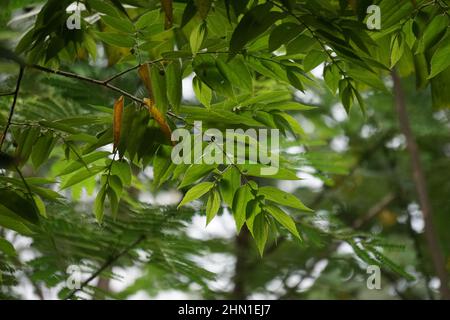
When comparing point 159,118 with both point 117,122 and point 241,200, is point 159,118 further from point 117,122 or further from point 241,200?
point 241,200

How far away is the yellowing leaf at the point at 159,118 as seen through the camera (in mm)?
1003

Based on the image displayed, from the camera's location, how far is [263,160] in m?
1.14

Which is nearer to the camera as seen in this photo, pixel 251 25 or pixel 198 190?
pixel 251 25

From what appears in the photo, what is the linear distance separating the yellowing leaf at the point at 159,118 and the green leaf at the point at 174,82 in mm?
29

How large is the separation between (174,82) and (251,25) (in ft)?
0.64

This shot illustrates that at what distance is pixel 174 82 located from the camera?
1032 mm

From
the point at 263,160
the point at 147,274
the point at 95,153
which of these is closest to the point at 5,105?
the point at 95,153

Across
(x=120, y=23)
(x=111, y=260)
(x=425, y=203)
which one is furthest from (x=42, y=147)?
(x=425, y=203)

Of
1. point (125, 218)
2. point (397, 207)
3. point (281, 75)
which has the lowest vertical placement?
point (281, 75)

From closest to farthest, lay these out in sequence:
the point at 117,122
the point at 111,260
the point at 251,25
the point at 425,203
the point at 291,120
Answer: the point at 251,25 < the point at 117,122 < the point at 291,120 < the point at 111,260 < the point at 425,203

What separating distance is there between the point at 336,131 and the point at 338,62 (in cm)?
239

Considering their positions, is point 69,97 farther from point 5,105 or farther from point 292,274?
point 292,274

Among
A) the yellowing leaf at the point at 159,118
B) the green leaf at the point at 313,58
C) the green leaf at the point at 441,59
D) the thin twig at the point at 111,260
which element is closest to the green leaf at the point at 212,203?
the yellowing leaf at the point at 159,118

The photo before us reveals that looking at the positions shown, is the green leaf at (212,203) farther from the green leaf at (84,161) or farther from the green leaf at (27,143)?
the green leaf at (27,143)
